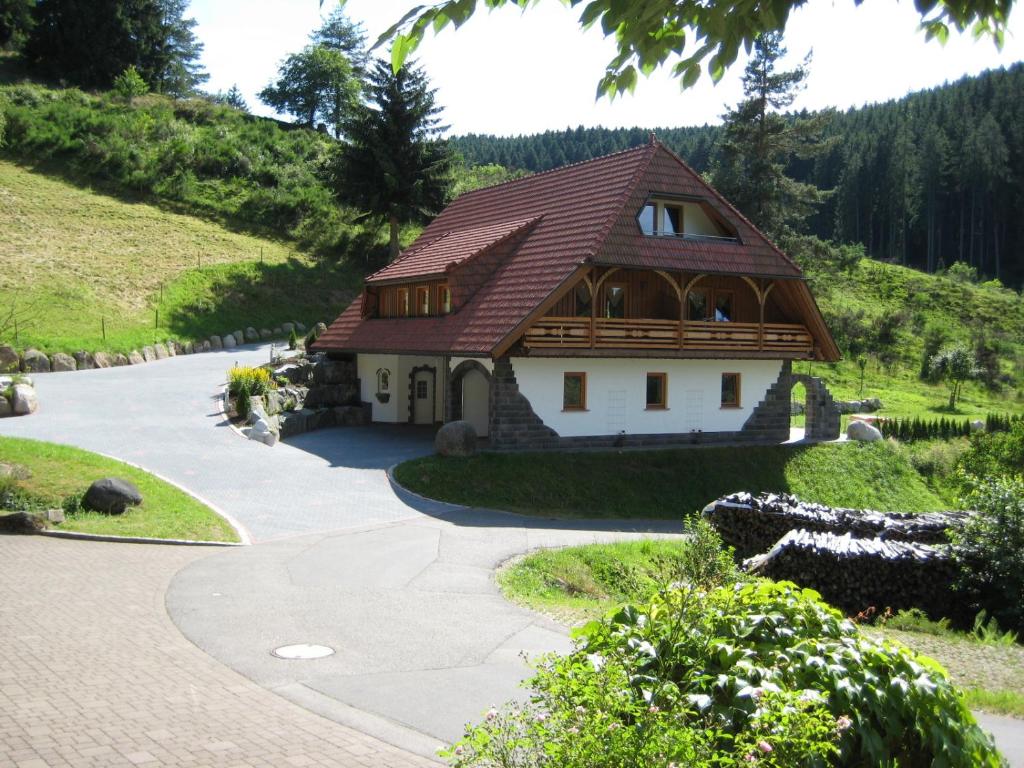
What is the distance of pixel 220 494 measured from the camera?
18578mm

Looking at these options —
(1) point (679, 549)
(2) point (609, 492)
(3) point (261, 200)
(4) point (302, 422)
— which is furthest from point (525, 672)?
(3) point (261, 200)

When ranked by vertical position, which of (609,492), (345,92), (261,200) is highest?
(345,92)

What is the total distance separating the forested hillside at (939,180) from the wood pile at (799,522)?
7628 cm

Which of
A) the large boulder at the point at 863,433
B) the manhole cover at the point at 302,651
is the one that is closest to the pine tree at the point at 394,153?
the large boulder at the point at 863,433

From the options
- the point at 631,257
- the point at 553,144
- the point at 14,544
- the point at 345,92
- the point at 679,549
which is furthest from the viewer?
the point at 553,144

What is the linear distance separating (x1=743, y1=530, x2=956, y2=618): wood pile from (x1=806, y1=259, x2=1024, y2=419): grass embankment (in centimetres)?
2939

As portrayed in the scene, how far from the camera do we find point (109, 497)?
16047 millimetres

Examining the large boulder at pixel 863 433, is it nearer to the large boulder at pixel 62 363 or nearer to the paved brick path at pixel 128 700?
the paved brick path at pixel 128 700

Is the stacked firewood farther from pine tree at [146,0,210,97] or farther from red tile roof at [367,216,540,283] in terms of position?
pine tree at [146,0,210,97]

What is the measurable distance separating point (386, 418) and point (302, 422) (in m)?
3.50

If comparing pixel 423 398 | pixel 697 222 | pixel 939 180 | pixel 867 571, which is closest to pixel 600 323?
pixel 697 222

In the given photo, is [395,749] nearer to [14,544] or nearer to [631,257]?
[14,544]

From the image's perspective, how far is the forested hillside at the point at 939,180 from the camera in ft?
310

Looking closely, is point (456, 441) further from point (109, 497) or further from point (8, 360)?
point (8, 360)
